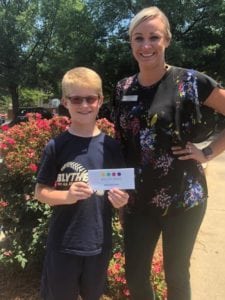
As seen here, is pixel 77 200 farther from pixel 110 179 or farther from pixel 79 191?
pixel 110 179

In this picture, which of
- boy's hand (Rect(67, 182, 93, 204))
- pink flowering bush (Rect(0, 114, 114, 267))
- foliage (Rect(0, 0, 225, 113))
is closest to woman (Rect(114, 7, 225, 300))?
boy's hand (Rect(67, 182, 93, 204))

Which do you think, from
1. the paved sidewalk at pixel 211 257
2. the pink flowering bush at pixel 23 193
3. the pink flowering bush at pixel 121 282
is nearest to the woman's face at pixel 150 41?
the pink flowering bush at pixel 23 193

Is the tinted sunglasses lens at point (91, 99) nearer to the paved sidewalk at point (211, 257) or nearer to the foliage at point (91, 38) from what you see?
the paved sidewalk at point (211, 257)

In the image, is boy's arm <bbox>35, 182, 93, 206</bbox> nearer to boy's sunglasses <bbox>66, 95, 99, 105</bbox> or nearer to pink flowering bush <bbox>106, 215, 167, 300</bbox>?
boy's sunglasses <bbox>66, 95, 99, 105</bbox>

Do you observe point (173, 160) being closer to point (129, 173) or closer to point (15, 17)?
point (129, 173)

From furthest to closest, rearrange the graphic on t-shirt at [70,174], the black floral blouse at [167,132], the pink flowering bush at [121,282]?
the pink flowering bush at [121,282] → the black floral blouse at [167,132] → the graphic on t-shirt at [70,174]

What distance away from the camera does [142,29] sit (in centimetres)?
249

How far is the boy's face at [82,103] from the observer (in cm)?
237

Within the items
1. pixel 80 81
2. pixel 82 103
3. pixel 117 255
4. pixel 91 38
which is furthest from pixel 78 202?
pixel 91 38

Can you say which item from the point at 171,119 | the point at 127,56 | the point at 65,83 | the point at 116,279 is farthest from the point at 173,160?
the point at 127,56

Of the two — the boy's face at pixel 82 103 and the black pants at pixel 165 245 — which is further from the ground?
the boy's face at pixel 82 103

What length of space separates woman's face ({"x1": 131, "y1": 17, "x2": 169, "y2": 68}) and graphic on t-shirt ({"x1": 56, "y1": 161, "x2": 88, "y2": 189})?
69 cm

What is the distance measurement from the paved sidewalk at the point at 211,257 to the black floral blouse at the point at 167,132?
1.66 m

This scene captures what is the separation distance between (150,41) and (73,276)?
1.34 m
